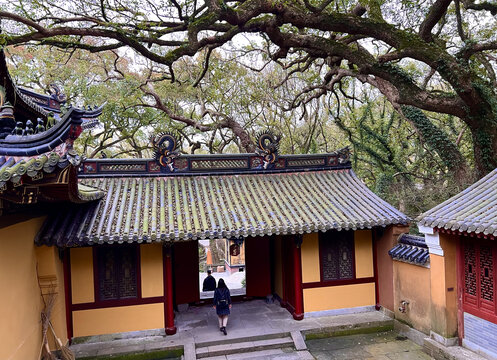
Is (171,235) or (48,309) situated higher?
(171,235)

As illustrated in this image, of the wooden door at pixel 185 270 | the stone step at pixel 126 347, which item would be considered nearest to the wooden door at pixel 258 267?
the wooden door at pixel 185 270

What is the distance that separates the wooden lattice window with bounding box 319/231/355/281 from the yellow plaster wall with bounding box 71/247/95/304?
5218mm

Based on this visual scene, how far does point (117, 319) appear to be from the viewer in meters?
7.41

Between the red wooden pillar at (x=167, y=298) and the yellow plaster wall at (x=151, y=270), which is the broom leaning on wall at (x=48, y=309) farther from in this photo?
the red wooden pillar at (x=167, y=298)

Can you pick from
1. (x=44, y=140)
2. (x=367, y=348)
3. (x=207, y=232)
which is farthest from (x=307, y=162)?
(x=44, y=140)

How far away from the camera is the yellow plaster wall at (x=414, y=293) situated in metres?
7.14

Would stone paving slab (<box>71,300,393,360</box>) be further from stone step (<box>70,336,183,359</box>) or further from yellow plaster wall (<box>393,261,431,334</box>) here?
yellow plaster wall (<box>393,261,431,334</box>)

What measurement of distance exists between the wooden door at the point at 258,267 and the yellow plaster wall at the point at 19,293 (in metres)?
5.39

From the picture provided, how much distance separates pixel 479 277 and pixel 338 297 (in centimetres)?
322

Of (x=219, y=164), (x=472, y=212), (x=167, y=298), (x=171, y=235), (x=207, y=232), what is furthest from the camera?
(x=219, y=164)

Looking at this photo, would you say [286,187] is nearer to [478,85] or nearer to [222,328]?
[222,328]

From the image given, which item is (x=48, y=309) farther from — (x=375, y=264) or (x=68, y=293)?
(x=375, y=264)

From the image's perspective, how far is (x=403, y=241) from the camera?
7902 mm

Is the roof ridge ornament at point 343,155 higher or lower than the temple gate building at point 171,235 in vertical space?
higher
